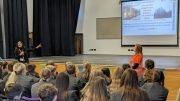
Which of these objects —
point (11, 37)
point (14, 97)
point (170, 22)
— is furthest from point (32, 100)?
point (170, 22)

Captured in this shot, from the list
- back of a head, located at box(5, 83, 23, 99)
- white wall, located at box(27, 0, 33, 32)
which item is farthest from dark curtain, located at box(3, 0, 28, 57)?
back of a head, located at box(5, 83, 23, 99)

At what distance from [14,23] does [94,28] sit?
152 inches

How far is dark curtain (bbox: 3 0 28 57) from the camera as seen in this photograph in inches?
417

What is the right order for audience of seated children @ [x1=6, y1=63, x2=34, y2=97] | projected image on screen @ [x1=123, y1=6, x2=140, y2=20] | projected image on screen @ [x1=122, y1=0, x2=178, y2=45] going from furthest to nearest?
projected image on screen @ [x1=123, y1=6, x2=140, y2=20] < projected image on screen @ [x1=122, y1=0, x2=178, y2=45] < audience of seated children @ [x1=6, y1=63, x2=34, y2=97]

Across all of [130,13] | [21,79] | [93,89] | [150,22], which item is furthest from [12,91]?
[130,13]

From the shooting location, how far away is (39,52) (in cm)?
1195

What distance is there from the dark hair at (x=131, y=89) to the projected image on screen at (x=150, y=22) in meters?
8.80

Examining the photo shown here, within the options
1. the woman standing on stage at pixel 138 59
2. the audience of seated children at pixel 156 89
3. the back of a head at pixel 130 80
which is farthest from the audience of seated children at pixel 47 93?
the woman standing on stage at pixel 138 59

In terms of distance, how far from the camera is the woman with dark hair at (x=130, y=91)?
8.13 feet

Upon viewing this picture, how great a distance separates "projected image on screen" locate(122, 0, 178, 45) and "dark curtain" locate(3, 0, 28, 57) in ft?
13.3

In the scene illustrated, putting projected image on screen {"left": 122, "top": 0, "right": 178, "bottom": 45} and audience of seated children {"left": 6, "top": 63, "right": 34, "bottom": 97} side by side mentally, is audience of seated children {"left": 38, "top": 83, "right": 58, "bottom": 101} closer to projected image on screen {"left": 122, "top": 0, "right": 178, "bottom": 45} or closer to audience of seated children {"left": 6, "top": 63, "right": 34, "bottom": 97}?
audience of seated children {"left": 6, "top": 63, "right": 34, "bottom": 97}

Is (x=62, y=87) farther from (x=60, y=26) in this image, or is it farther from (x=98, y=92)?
(x=60, y=26)

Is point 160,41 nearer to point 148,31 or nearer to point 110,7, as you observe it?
point 148,31

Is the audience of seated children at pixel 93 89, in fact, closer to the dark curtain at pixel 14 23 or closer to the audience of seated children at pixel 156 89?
the audience of seated children at pixel 156 89
